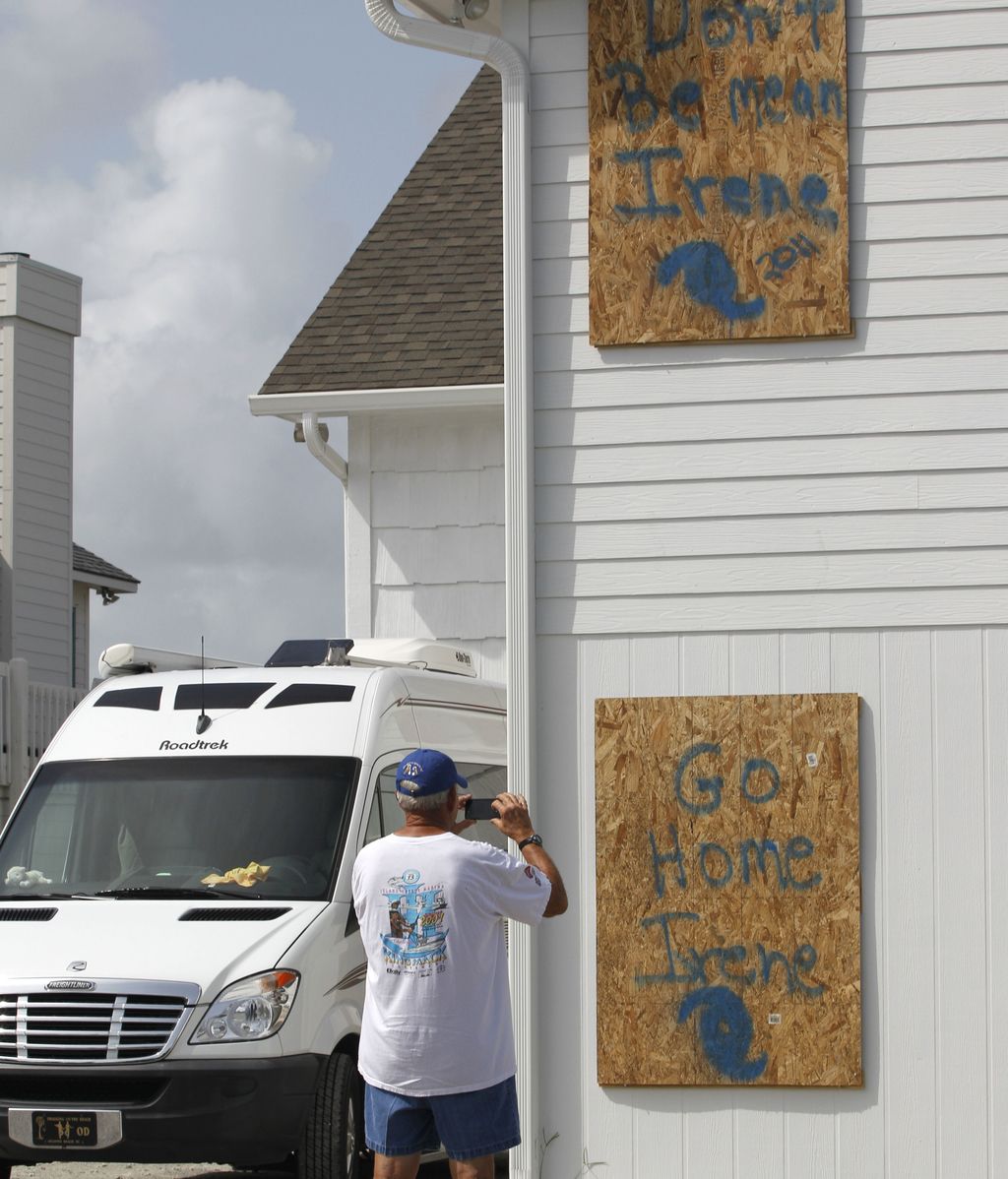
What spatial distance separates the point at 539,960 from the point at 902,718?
187 cm

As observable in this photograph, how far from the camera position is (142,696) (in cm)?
973

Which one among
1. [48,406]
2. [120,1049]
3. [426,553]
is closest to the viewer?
[120,1049]

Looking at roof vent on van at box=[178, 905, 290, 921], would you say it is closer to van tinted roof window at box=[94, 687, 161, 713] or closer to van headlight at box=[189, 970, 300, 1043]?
van headlight at box=[189, 970, 300, 1043]

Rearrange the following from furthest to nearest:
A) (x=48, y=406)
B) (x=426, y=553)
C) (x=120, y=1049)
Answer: (x=48, y=406) < (x=426, y=553) < (x=120, y=1049)

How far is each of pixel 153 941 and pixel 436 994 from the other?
266cm

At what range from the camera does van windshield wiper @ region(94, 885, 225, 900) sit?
8609mm

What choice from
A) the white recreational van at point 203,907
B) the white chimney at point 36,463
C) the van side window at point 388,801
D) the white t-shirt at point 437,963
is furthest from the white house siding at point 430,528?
the white chimney at point 36,463

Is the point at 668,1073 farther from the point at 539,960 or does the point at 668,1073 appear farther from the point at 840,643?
the point at 840,643

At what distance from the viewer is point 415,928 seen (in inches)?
229

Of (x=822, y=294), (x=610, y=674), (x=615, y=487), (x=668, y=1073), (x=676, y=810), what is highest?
(x=822, y=294)

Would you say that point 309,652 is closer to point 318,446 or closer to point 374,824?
point 374,824

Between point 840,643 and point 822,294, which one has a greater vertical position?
point 822,294

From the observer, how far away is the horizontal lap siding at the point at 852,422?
809cm

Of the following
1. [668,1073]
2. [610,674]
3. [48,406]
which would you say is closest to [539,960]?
[668,1073]
